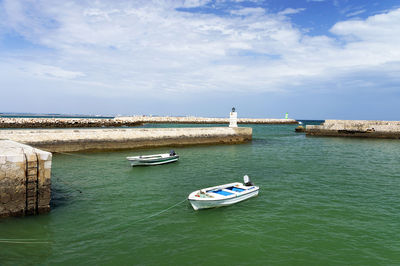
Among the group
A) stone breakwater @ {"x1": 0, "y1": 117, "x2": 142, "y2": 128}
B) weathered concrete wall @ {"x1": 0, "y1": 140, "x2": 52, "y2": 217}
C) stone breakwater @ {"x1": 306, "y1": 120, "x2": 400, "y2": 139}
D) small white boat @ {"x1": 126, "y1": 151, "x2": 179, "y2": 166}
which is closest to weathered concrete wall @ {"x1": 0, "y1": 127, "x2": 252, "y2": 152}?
small white boat @ {"x1": 126, "y1": 151, "x2": 179, "y2": 166}

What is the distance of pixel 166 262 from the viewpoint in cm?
714

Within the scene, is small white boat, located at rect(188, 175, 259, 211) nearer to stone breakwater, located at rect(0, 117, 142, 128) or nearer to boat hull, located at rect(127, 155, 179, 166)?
boat hull, located at rect(127, 155, 179, 166)

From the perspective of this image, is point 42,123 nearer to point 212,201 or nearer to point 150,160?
point 150,160

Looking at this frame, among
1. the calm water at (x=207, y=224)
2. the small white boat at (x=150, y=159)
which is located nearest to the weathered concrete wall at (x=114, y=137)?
the calm water at (x=207, y=224)

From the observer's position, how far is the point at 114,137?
26578 millimetres

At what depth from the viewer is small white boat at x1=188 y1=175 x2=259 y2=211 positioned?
10742 mm

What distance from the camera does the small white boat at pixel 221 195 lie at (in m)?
10.7

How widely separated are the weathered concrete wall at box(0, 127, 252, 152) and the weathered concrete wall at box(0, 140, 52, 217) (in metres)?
12.9

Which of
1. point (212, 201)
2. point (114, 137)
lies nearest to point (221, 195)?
point (212, 201)

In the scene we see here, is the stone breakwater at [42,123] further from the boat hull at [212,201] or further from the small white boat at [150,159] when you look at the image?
the boat hull at [212,201]

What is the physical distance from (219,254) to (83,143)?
20.8m

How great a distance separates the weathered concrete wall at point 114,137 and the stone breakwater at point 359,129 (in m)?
26.7

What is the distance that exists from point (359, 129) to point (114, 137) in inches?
1842

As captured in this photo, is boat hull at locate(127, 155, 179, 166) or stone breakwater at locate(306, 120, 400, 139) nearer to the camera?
boat hull at locate(127, 155, 179, 166)
